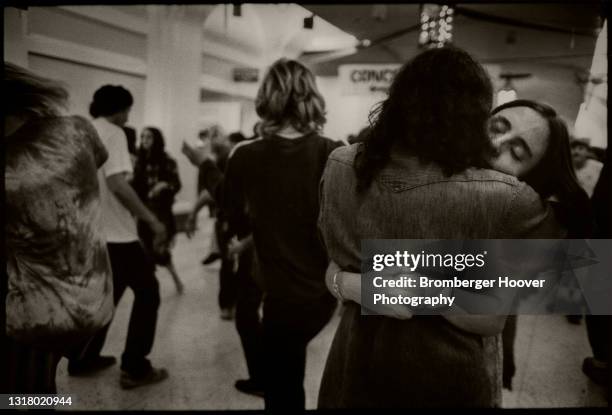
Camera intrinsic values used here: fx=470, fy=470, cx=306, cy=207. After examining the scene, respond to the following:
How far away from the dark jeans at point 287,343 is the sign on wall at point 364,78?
191 cm

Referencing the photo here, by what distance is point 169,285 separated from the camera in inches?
166

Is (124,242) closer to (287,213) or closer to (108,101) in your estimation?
(108,101)

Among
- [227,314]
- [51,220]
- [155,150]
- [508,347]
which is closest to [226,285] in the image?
[227,314]

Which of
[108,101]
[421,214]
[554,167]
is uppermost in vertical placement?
[108,101]

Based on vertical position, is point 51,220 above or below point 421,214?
below

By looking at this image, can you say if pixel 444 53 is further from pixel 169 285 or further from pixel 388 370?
pixel 169 285

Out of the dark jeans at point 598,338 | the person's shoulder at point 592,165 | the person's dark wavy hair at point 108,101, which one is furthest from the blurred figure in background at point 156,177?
the person's shoulder at point 592,165

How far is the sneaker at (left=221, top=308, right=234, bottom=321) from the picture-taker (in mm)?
3461

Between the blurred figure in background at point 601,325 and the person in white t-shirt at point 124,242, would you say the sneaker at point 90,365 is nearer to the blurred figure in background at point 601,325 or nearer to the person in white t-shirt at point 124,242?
the person in white t-shirt at point 124,242

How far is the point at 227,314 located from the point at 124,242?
1.40 m

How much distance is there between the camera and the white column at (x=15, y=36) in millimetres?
1938

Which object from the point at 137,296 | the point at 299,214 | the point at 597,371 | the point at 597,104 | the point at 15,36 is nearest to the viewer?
the point at 299,214

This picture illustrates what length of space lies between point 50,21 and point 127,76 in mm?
480

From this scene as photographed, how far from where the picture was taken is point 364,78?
3.40 metres
